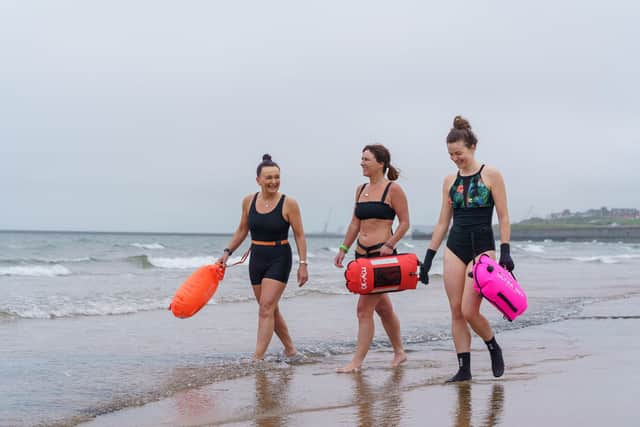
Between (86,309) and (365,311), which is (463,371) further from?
(86,309)

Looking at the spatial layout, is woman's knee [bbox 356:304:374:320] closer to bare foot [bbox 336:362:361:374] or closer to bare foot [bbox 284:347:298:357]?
bare foot [bbox 336:362:361:374]

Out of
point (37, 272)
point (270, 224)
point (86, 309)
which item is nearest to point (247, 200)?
point (270, 224)

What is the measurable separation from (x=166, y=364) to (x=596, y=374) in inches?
147

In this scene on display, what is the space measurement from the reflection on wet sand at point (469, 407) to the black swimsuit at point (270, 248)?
6.64 ft

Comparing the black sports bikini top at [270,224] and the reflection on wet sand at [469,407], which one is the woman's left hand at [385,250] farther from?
the reflection on wet sand at [469,407]

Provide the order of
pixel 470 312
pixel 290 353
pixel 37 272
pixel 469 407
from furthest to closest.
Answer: pixel 37 272 → pixel 290 353 → pixel 470 312 → pixel 469 407

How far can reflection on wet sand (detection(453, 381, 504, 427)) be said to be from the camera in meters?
4.52

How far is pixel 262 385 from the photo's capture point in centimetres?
617

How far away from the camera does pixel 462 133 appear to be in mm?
5848

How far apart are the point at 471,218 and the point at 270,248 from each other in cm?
207

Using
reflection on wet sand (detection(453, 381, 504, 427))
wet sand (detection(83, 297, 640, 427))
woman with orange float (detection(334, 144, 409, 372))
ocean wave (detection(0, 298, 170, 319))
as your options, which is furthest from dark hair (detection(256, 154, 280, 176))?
ocean wave (detection(0, 298, 170, 319))

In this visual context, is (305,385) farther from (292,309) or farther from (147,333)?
(292,309)

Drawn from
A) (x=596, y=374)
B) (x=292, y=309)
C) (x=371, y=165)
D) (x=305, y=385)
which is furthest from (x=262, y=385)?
(x=292, y=309)

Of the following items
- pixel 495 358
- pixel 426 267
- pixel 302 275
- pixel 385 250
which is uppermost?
pixel 385 250
